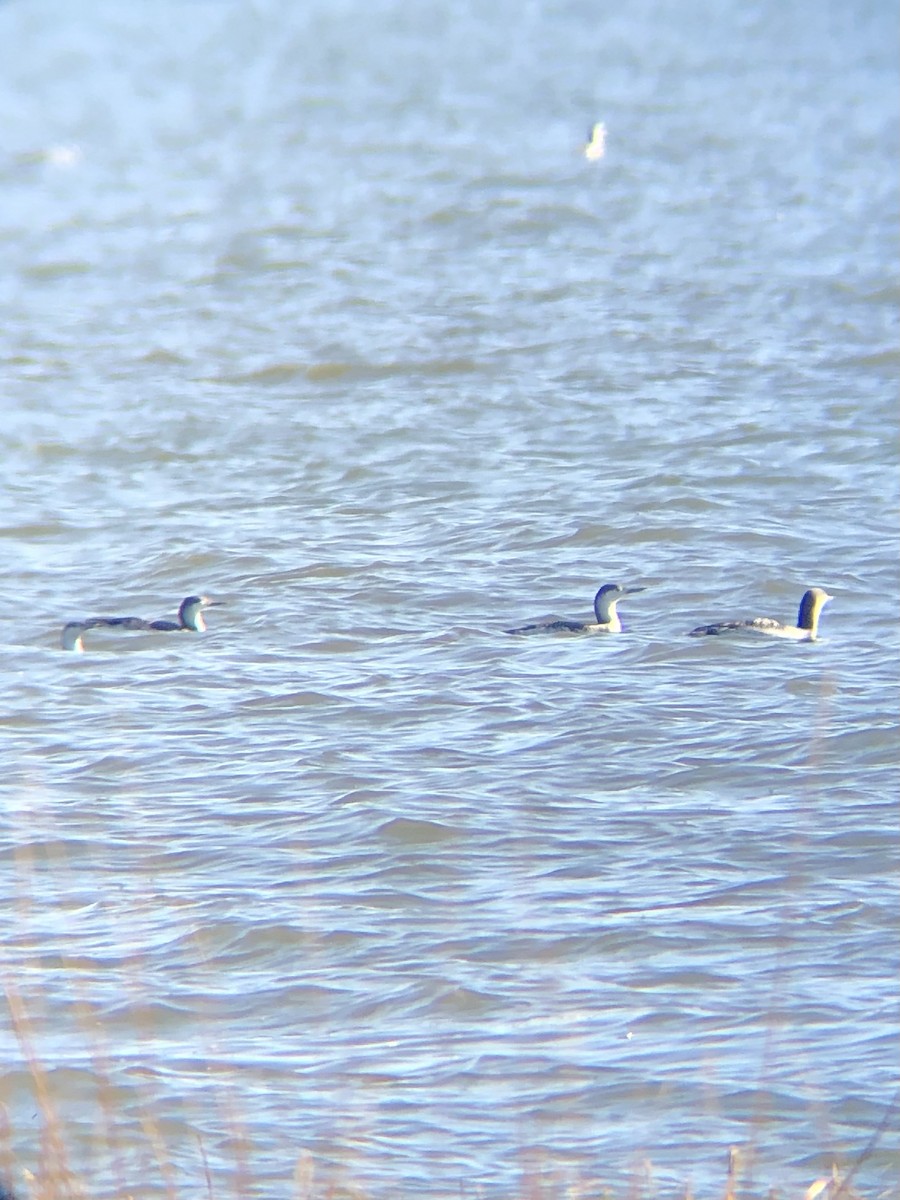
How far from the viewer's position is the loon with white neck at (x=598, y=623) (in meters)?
10.4

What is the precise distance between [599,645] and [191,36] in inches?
1036

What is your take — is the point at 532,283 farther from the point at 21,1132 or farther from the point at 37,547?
the point at 21,1132

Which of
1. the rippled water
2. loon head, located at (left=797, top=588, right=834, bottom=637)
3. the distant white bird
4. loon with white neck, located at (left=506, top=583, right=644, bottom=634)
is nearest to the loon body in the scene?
the rippled water

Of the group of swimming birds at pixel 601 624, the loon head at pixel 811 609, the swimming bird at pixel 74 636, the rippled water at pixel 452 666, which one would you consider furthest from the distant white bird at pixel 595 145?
the swimming bird at pixel 74 636

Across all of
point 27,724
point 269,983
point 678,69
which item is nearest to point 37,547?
point 27,724

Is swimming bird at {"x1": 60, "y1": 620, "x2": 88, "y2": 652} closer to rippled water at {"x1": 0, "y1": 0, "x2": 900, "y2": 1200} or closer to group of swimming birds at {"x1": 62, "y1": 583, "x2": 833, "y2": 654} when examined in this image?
group of swimming birds at {"x1": 62, "y1": 583, "x2": 833, "y2": 654}

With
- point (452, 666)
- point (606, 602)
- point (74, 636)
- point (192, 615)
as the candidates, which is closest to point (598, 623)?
point (606, 602)

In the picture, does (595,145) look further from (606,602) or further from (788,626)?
(788,626)

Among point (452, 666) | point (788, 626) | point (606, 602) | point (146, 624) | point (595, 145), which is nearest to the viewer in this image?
point (452, 666)

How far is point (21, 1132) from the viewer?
5.41 m

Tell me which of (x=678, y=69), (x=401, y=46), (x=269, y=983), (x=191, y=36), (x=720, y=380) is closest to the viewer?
(x=269, y=983)

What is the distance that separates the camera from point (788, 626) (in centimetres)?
1045

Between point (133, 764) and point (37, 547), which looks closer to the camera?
point (133, 764)

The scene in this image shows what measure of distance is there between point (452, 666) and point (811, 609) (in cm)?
184
